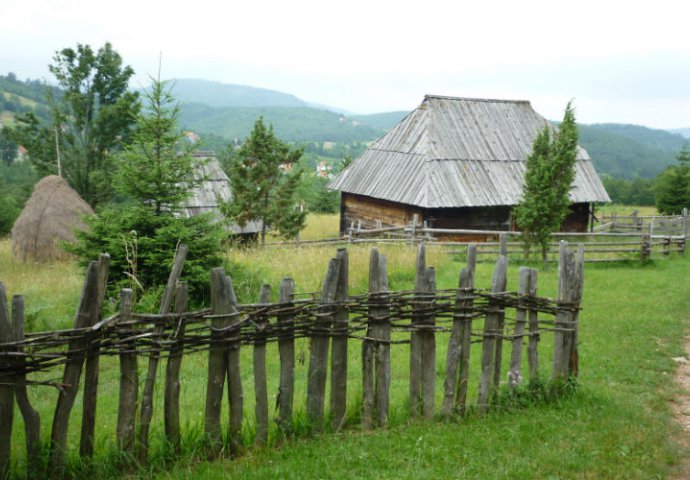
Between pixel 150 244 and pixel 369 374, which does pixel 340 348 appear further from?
pixel 150 244

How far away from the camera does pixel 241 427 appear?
518cm

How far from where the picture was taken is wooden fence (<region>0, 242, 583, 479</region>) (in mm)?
4426

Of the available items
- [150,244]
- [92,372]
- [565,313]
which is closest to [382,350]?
[565,313]

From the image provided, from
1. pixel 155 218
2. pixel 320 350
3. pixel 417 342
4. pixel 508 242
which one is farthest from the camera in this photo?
pixel 508 242

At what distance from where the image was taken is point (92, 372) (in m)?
4.57

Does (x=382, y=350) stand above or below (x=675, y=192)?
below

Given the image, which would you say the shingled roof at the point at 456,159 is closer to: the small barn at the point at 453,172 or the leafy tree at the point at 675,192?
the small barn at the point at 453,172

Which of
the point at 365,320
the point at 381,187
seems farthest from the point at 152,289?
the point at 381,187

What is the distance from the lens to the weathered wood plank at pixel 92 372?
445cm

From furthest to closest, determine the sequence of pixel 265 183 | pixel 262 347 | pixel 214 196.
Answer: pixel 214 196 → pixel 265 183 → pixel 262 347

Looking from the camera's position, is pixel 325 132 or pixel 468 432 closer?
pixel 468 432

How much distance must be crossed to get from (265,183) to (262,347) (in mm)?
19632

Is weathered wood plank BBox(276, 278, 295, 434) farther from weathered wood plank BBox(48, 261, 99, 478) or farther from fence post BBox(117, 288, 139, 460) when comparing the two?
weathered wood plank BBox(48, 261, 99, 478)

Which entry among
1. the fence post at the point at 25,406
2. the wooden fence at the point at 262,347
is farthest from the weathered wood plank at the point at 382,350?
the fence post at the point at 25,406
